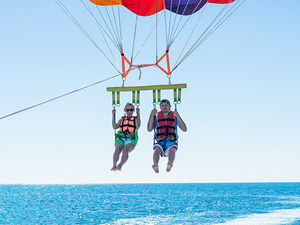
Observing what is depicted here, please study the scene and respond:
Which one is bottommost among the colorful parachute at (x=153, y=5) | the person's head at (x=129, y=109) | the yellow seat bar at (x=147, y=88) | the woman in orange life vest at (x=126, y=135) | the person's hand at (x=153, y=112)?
the woman in orange life vest at (x=126, y=135)

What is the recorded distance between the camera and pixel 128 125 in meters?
9.25

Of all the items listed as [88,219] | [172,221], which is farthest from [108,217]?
[172,221]

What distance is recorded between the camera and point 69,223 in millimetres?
51469

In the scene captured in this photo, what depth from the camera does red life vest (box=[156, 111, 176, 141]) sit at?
29.7 feet

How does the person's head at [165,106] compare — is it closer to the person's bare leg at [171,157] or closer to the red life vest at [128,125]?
the red life vest at [128,125]

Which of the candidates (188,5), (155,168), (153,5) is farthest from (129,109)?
(188,5)

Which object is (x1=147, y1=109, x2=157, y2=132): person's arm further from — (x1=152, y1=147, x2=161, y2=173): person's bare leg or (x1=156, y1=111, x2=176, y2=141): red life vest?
(x1=152, y1=147, x2=161, y2=173): person's bare leg

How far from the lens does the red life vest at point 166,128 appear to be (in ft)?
29.7

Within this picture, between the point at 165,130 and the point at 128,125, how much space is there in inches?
30.4

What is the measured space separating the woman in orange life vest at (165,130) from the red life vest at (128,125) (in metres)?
0.37

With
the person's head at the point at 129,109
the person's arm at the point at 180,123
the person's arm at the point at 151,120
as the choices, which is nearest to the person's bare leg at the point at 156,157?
the person's arm at the point at 151,120

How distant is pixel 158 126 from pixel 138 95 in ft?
2.46

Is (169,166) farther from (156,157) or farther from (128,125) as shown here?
(128,125)

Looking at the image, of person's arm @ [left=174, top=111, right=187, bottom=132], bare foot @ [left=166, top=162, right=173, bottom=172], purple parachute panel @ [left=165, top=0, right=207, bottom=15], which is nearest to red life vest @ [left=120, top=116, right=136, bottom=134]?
person's arm @ [left=174, top=111, right=187, bottom=132]
